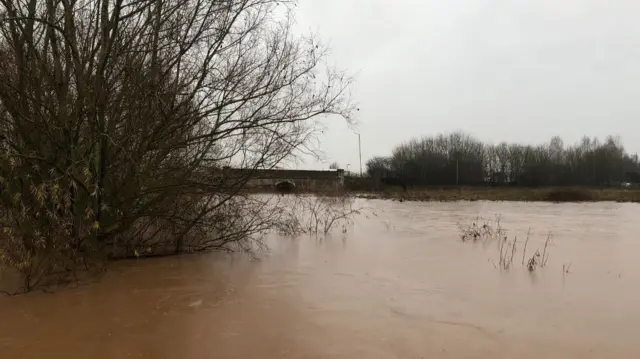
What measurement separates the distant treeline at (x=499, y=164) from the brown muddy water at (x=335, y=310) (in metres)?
53.9

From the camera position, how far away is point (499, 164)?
78.4 m

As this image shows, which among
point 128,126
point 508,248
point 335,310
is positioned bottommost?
point 335,310

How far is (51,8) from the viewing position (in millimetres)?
7367

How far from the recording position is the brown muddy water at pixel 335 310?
496 cm

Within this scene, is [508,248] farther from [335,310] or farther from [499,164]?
[499,164]

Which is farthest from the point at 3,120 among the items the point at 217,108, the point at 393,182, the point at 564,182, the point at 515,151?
the point at 515,151

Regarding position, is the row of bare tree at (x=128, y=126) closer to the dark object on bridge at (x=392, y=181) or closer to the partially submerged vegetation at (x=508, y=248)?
the partially submerged vegetation at (x=508, y=248)

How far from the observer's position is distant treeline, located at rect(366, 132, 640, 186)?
228 ft

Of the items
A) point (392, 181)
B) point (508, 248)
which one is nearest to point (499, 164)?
point (392, 181)

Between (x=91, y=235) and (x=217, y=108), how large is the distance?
308 centimetres

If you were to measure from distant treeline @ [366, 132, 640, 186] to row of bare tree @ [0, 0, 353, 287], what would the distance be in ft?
177

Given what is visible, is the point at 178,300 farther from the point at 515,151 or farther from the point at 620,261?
the point at 515,151

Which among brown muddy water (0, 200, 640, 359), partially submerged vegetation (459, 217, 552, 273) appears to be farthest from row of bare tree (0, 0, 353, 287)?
Answer: partially submerged vegetation (459, 217, 552, 273)

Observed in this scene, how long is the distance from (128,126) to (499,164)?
255 ft
